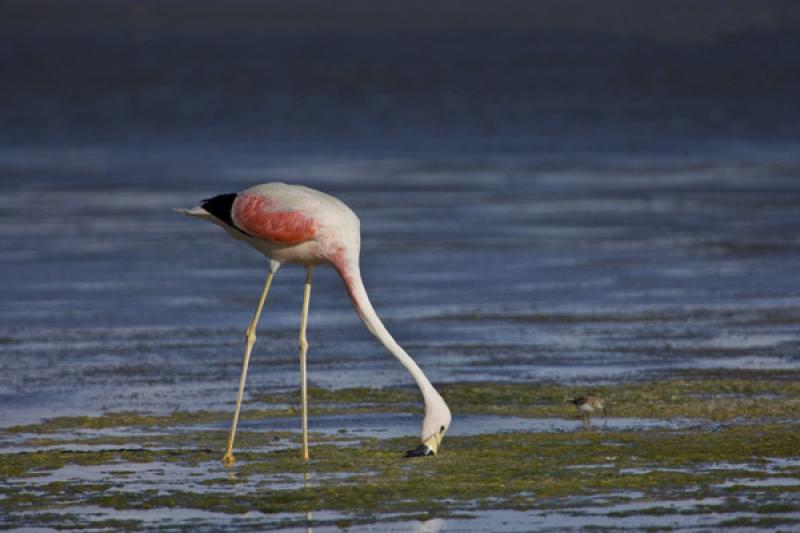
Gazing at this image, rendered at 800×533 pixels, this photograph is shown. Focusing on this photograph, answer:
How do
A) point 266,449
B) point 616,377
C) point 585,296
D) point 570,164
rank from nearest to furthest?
point 266,449
point 616,377
point 585,296
point 570,164

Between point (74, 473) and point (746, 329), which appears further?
point (746, 329)

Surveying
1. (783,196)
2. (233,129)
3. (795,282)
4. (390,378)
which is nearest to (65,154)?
(233,129)

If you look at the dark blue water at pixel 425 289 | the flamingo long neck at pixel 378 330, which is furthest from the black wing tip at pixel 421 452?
the dark blue water at pixel 425 289

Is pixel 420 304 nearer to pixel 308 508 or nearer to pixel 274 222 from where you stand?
pixel 274 222

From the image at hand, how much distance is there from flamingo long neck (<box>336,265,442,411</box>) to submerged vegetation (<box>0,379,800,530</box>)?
15.3 inches

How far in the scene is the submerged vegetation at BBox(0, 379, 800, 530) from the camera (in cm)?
931

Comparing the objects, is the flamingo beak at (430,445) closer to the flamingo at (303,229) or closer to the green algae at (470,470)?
the green algae at (470,470)

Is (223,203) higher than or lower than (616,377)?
higher

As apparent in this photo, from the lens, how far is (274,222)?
1113cm

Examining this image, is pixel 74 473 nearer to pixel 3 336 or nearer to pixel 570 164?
pixel 3 336

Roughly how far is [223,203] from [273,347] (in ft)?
11.9

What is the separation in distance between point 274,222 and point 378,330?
0.89 m

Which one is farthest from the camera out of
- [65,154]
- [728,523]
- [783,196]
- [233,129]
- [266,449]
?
[233,129]

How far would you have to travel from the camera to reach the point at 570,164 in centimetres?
3800
